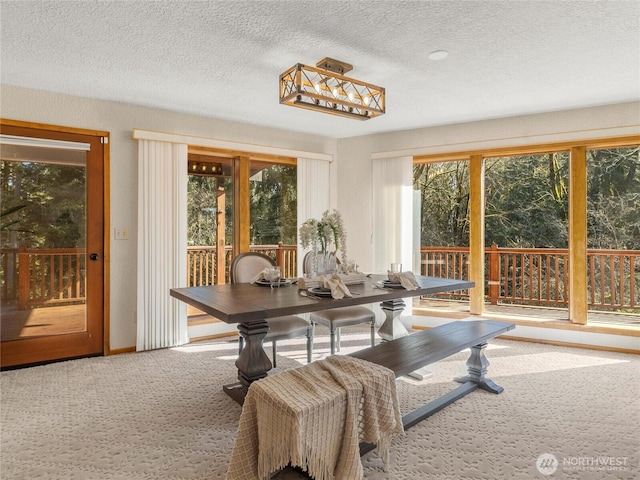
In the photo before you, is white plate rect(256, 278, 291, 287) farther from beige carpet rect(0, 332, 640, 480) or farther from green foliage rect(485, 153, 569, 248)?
green foliage rect(485, 153, 569, 248)

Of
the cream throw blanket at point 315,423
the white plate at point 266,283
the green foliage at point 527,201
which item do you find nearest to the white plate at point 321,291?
the white plate at point 266,283

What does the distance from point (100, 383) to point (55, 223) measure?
155cm

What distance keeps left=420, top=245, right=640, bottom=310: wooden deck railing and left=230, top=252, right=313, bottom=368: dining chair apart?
2314 millimetres

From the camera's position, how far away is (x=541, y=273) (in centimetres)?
464

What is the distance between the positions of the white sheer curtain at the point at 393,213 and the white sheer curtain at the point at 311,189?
68 cm

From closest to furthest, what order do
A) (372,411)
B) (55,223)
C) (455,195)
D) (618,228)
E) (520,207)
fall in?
1. (372,411)
2. (55,223)
3. (618,228)
4. (520,207)
5. (455,195)

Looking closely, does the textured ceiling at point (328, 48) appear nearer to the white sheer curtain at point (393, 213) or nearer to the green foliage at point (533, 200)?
the green foliage at point (533, 200)

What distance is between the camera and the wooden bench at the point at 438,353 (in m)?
2.24

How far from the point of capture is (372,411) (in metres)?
1.80

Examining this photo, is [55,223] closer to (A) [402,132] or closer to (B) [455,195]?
(A) [402,132]

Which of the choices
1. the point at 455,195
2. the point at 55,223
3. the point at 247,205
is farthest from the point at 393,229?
the point at 55,223

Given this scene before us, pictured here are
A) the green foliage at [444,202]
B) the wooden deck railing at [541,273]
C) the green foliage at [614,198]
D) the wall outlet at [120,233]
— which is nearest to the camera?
the wall outlet at [120,233]

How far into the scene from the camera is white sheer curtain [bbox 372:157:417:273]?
4.84 m

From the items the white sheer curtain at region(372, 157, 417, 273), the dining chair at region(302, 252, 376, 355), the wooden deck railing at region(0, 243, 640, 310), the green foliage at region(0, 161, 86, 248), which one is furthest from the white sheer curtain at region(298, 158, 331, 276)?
the green foliage at region(0, 161, 86, 248)
